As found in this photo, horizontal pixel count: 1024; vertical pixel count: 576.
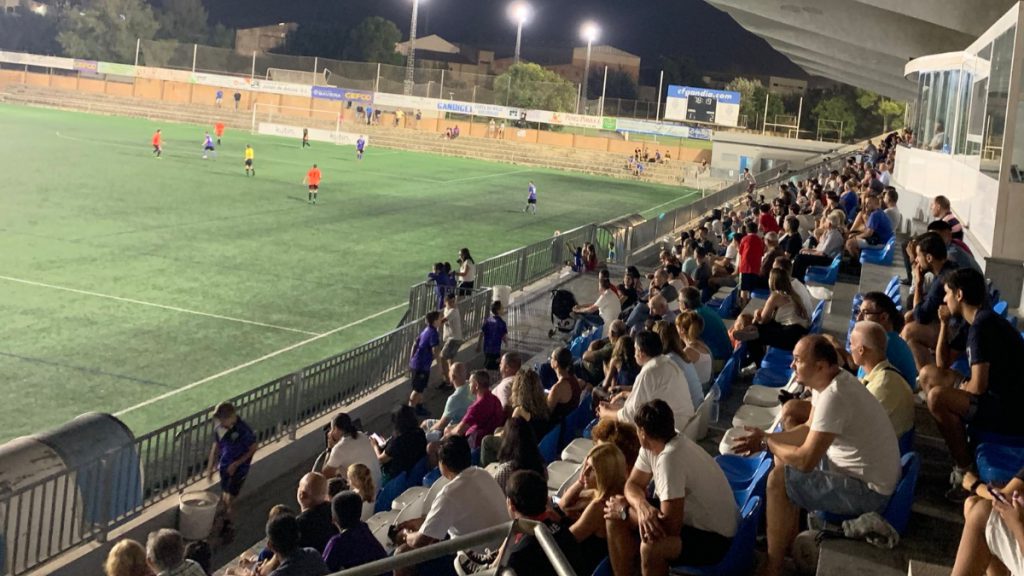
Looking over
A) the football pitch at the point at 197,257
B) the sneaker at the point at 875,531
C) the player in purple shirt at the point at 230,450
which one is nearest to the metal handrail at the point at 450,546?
the sneaker at the point at 875,531

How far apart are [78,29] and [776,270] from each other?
11636 centimetres

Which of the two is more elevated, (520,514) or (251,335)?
(520,514)

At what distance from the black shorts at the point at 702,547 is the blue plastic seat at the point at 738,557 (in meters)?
0.03

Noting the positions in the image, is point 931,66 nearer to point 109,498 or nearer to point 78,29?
point 109,498

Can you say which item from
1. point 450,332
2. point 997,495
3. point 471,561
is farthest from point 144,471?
point 997,495

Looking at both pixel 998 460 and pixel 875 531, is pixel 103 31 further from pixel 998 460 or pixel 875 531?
pixel 875 531

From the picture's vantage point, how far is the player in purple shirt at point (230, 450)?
9797 millimetres

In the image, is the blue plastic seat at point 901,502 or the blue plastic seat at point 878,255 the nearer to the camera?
the blue plastic seat at point 901,502

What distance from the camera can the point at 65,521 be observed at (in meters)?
8.50

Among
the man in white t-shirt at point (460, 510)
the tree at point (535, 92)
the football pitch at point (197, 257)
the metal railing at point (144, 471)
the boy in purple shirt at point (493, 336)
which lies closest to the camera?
the man in white t-shirt at point (460, 510)

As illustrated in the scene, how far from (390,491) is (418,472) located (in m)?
0.41

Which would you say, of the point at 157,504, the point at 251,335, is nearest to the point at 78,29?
the point at 251,335

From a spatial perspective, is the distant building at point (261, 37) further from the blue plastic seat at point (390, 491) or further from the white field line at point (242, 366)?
the blue plastic seat at point (390, 491)

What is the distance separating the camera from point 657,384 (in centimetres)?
745
